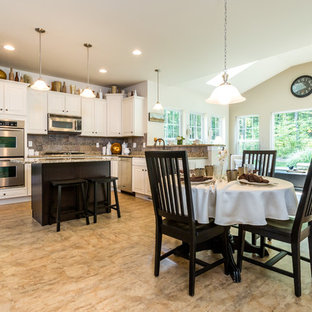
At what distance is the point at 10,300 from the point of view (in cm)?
165

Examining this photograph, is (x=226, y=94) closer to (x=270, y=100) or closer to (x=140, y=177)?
(x=140, y=177)

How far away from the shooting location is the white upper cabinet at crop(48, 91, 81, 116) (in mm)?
5113

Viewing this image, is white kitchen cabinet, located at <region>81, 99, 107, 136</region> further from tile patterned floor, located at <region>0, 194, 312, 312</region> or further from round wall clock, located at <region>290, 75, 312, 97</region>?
round wall clock, located at <region>290, 75, 312, 97</region>

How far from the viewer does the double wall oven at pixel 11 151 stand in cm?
428

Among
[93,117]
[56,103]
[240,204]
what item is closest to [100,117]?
[93,117]

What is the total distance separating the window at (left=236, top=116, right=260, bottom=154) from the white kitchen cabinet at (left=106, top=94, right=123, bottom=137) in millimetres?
4248

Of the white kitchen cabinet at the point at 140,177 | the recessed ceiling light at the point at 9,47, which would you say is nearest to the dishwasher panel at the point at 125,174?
the white kitchen cabinet at the point at 140,177

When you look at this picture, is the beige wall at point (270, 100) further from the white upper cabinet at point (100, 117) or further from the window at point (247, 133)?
the white upper cabinet at point (100, 117)

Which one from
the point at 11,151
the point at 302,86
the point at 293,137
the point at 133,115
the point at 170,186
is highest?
the point at 302,86

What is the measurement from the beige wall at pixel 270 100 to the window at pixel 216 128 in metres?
0.48

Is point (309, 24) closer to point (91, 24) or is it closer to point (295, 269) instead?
point (91, 24)

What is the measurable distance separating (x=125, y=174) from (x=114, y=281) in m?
3.58

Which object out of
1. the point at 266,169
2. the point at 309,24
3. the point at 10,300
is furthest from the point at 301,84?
the point at 10,300

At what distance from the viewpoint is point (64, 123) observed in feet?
17.3
